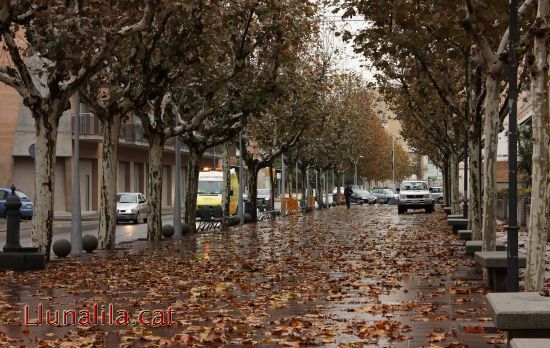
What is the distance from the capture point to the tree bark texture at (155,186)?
1057 inches

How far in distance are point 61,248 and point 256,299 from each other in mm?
9400

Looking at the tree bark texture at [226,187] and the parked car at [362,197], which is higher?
the tree bark texture at [226,187]

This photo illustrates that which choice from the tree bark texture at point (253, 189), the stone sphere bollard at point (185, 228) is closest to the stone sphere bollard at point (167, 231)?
the stone sphere bollard at point (185, 228)

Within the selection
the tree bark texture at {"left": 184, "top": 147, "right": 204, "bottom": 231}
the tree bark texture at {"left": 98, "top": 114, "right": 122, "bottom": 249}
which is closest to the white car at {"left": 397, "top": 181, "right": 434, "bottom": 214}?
the tree bark texture at {"left": 184, "top": 147, "right": 204, "bottom": 231}

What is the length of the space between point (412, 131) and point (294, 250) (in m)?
34.2

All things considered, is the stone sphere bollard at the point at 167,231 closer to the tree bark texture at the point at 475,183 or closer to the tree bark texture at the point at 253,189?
the tree bark texture at the point at 475,183

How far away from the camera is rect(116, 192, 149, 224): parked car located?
4419cm

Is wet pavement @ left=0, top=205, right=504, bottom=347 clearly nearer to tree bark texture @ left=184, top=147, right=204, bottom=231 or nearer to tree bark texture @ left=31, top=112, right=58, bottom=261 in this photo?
tree bark texture @ left=31, top=112, right=58, bottom=261

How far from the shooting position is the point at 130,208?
44.4m

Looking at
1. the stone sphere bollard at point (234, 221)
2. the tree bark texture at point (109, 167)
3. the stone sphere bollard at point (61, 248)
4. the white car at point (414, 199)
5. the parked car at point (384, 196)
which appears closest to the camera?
the stone sphere bollard at point (61, 248)

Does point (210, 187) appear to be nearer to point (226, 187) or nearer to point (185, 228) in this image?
point (226, 187)

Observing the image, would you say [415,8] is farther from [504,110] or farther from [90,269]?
[90,269]

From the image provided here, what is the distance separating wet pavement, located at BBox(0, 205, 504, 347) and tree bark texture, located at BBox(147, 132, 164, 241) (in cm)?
442

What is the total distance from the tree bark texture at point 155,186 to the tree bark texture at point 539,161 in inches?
708
